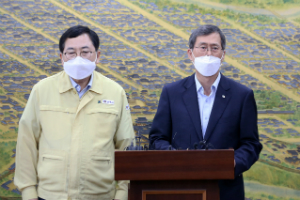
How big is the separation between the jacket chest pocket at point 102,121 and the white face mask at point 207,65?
0.59m

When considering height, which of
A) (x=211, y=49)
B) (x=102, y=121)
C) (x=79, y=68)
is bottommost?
(x=102, y=121)

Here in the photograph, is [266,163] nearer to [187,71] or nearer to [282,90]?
[282,90]

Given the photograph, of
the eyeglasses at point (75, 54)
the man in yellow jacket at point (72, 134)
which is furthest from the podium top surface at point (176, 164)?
the eyeglasses at point (75, 54)

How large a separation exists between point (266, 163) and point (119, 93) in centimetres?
248

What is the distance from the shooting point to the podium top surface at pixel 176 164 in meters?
1.57

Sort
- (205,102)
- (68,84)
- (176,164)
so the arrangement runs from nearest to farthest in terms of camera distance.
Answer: (176,164) < (205,102) < (68,84)

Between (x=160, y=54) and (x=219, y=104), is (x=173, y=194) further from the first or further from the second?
(x=160, y=54)

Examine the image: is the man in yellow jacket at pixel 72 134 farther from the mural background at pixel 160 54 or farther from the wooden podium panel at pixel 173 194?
the mural background at pixel 160 54

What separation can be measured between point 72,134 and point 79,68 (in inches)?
15.6

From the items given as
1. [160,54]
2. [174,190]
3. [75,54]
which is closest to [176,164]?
[174,190]

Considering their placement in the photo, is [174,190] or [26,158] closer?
[174,190]

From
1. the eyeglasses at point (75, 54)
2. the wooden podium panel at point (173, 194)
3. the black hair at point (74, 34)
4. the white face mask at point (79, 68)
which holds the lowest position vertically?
the wooden podium panel at point (173, 194)

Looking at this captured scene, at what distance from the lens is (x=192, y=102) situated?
6.77 feet

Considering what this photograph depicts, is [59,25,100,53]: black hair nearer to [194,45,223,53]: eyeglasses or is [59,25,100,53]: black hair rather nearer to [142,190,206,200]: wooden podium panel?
[194,45,223,53]: eyeglasses
